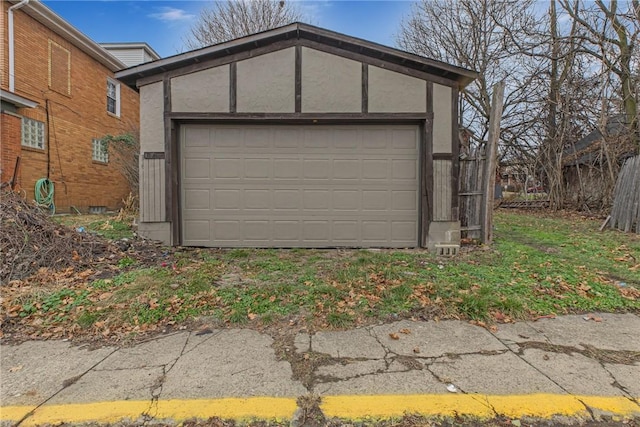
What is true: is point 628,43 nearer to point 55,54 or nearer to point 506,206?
point 506,206

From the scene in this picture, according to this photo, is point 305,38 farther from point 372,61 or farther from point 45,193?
point 45,193

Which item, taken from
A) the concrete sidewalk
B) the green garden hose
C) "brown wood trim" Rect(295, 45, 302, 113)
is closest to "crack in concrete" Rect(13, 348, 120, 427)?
the concrete sidewalk

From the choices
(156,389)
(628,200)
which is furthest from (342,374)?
(628,200)

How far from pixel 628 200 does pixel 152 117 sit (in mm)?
10726

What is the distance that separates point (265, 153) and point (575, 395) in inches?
221

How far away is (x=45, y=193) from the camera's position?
11.5m

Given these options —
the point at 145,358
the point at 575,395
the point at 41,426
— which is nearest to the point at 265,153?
the point at 145,358

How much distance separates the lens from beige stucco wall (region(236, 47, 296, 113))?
20.6 feet

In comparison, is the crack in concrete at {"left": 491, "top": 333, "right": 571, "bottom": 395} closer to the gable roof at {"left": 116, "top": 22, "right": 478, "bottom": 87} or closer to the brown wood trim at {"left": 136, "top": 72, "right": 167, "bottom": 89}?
the gable roof at {"left": 116, "top": 22, "right": 478, "bottom": 87}

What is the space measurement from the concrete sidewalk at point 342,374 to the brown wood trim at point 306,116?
410 centimetres

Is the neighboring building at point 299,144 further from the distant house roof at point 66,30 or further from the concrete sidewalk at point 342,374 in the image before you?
the distant house roof at point 66,30

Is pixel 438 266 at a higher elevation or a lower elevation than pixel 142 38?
lower

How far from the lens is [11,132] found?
10266 mm

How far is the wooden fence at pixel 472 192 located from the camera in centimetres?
661
